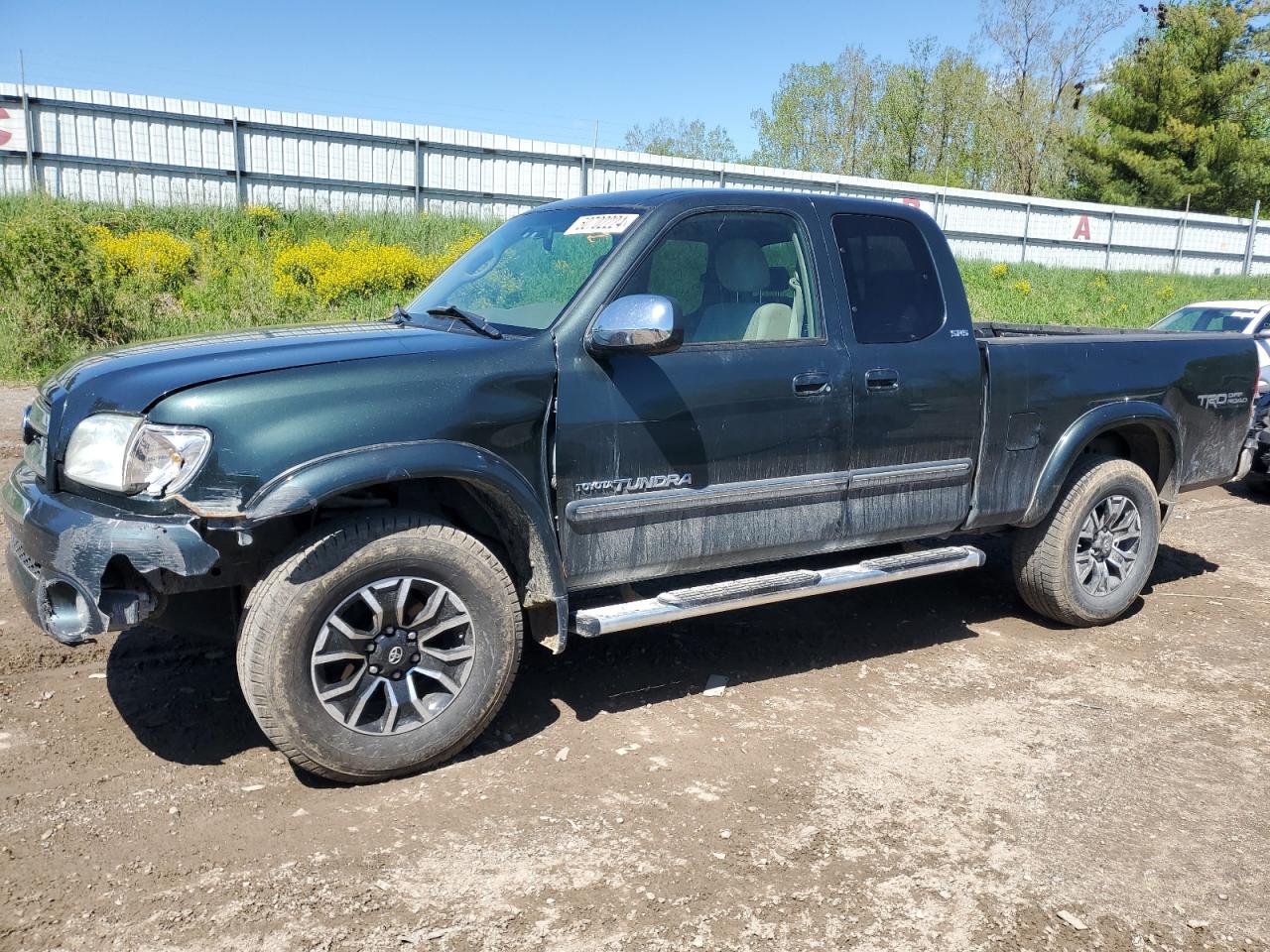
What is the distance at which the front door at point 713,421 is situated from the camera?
3920 mm

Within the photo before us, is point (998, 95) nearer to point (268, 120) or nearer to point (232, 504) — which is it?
point (268, 120)

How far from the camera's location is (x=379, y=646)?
11.8 feet

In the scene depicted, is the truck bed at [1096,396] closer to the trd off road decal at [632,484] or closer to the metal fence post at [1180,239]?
the trd off road decal at [632,484]

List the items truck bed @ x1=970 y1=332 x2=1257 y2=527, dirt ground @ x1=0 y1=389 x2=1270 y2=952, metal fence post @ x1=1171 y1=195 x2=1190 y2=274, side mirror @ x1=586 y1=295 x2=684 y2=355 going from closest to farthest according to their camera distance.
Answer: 1. dirt ground @ x1=0 y1=389 x2=1270 y2=952
2. side mirror @ x1=586 y1=295 x2=684 y2=355
3. truck bed @ x1=970 y1=332 x2=1257 y2=527
4. metal fence post @ x1=1171 y1=195 x2=1190 y2=274

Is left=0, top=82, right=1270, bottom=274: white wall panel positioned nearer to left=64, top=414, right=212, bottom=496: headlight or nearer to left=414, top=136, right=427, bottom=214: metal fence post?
left=414, top=136, right=427, bottom=214: metal fence post

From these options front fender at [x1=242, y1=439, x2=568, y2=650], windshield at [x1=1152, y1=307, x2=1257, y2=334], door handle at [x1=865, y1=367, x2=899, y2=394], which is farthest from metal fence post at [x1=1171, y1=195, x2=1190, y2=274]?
front fender at [x1=242, y1=439, x2=568, y2=650]

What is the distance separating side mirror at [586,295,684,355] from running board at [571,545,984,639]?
3.21ft

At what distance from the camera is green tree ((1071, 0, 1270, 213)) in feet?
133

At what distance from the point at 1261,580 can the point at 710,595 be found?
4520mm

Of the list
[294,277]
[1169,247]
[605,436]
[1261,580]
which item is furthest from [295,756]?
[1169,247]

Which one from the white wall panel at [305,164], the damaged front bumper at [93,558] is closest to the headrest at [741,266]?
the damaged front bumper at [93,558]

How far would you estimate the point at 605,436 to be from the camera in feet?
12.8

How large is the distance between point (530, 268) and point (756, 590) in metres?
1.63

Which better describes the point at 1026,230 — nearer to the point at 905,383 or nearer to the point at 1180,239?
the point at 1180,239
